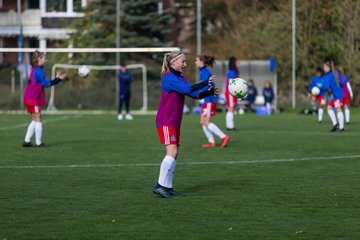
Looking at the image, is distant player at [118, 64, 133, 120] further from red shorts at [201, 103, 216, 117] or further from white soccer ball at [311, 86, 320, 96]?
red shorts at [201, 103, 216, 117]

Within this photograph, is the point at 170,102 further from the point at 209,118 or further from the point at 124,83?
the point at 124,83

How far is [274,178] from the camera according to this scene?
15656 millimetres

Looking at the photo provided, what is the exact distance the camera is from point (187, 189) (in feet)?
46.8

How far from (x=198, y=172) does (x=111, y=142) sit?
25.0ft

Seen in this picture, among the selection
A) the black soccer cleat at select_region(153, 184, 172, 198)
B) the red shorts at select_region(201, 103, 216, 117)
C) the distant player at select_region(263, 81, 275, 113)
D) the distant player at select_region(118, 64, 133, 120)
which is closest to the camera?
the black soccer cleat at select_region(153, 184, 172, 198)

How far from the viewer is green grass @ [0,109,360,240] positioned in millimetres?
10656

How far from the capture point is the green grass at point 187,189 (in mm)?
Result: 10656

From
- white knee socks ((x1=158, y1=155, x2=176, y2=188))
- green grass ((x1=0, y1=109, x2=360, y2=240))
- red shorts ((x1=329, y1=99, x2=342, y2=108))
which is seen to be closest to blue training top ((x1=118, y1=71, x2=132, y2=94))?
green grass ((x1=0, y1=109, x2=360, y2=240))

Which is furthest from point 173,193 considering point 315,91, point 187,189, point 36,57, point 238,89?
point 315,91

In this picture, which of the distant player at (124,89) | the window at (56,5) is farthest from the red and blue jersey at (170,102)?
the window at (56,5)

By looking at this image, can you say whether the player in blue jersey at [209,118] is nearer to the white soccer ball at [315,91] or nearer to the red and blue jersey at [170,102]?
the red and blue jersey at [170,102]

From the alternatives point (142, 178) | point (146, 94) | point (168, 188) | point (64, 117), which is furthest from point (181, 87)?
point (146, 94)

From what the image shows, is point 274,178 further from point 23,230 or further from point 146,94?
point 146,94

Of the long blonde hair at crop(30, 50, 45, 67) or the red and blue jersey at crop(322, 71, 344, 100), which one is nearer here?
the long blonde hair at crop(30, 50, 45, 67)
